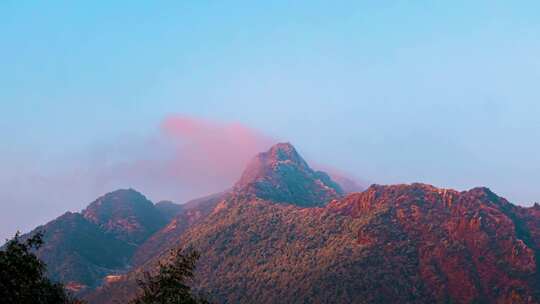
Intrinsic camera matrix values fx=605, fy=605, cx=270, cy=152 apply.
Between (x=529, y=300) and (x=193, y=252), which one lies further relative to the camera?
(x=529, y=300)

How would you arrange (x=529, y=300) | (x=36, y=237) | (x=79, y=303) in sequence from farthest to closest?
(x=529, y=300) < (x=79, y=303) < (x=36, y=237)

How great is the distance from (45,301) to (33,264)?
4875mm

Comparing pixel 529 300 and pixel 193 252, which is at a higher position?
pixel 193 252

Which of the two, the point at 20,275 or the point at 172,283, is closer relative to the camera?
the point at 20,275

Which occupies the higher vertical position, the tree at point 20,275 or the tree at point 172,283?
the tree at point 20,275

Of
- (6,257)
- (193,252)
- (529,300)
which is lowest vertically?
(529,300)

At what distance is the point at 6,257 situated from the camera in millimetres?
46250

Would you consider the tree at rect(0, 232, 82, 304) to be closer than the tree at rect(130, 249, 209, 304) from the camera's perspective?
Yes

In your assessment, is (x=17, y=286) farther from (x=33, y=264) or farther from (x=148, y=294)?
(x=148, y=294)

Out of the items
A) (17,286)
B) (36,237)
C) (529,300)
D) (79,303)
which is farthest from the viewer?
(529,300)

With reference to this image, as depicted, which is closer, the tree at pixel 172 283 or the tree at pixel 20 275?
the tree at pixel 20 275

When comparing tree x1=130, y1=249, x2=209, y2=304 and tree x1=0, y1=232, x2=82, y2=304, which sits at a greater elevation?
tree x1=0, y1=232, x2=82, y2=304

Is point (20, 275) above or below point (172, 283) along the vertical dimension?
above

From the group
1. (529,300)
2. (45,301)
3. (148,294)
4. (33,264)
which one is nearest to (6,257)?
(33,264)
